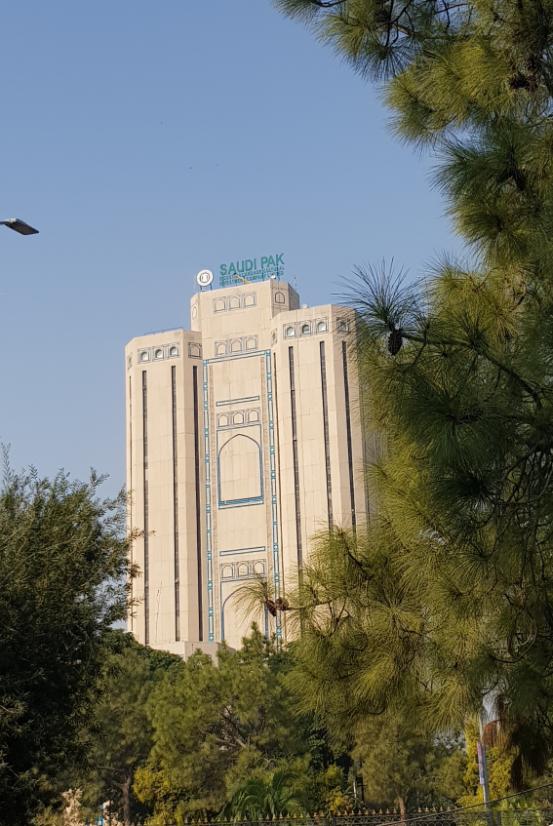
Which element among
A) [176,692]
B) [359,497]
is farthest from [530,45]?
[359,497]

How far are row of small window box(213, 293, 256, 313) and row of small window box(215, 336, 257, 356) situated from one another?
222cm

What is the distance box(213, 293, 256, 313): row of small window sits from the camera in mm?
79750

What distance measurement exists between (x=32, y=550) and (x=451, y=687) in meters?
7.01

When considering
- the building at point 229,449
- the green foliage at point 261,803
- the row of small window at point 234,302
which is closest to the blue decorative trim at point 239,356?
the building at point 229,449

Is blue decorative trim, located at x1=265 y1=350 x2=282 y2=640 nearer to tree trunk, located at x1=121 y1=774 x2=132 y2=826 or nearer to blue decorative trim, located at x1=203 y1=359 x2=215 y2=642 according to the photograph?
blue decorative trim, located at x1=203 y1=359 x2=215 y2=642

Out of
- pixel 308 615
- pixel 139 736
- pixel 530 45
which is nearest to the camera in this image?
pixel 530 45

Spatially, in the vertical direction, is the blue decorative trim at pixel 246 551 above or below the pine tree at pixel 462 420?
above

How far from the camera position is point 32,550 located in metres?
14.4

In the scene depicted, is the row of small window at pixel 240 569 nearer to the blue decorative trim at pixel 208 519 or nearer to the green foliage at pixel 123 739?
the blue decorative trim at pixel 208 519

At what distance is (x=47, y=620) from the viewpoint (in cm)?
1420

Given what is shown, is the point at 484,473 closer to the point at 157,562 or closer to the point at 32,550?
the point at 32,550

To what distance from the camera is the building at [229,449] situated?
247ft

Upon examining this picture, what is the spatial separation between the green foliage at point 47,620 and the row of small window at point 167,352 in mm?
64957

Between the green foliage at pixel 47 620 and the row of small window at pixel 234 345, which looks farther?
the row of small window at pixel 234 345
